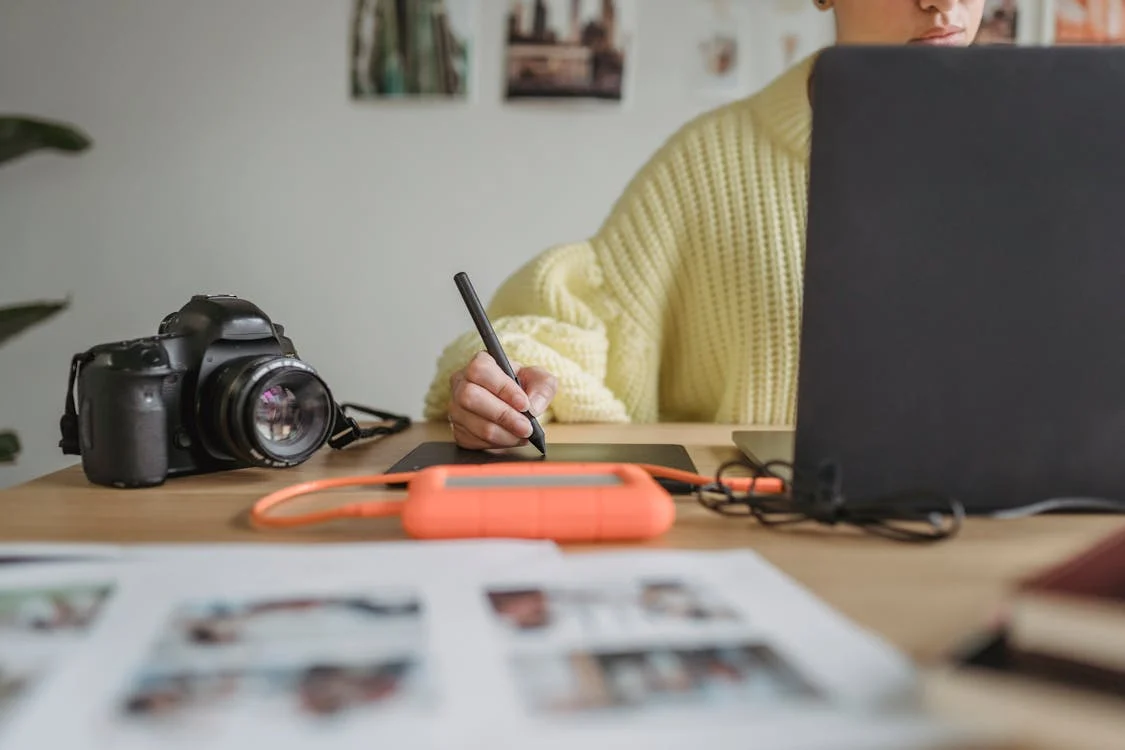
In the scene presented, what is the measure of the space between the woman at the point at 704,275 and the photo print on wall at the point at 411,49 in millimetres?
789

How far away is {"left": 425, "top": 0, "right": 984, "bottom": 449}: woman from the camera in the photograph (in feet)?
3.31

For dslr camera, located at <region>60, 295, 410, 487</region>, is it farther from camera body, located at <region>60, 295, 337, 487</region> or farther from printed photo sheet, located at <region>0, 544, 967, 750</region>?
printed photo sheet, located at <region>0, 544, 967, 750</region>

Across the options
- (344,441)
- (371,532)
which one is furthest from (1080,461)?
(344,441)

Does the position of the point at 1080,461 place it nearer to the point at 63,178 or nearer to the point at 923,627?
the point at 923,627

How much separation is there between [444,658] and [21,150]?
161 cm

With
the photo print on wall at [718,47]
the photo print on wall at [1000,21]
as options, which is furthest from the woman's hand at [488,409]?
the photo print on wall at [1000,21]

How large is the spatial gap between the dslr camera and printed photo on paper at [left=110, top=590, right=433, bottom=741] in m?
0.26

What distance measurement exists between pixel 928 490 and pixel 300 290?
1.60 metres

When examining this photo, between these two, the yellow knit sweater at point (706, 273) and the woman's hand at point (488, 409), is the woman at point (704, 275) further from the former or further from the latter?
the woman's hand at point (488, 409)

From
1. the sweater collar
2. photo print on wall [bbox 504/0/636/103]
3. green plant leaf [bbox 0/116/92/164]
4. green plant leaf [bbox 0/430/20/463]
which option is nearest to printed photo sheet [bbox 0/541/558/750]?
the sweater collar

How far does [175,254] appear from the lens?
184 centimetres

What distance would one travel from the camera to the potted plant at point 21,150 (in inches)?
56.1

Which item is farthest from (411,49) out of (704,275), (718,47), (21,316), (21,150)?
(704,275)

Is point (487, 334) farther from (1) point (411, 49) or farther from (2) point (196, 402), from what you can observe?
(1) point (411, 49)
